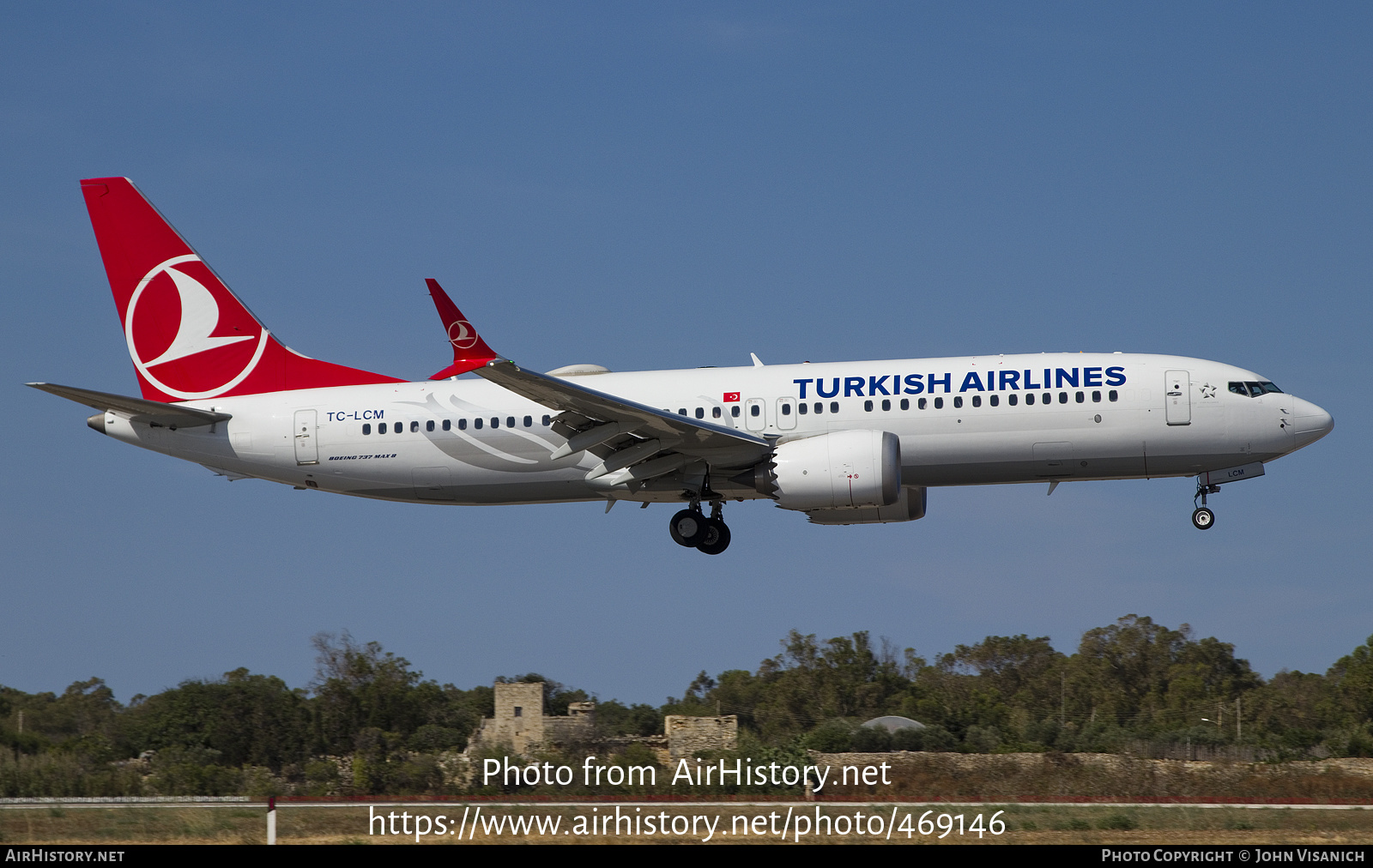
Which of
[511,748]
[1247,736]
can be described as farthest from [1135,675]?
[511,748]

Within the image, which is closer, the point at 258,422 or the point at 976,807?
the point at 976,807

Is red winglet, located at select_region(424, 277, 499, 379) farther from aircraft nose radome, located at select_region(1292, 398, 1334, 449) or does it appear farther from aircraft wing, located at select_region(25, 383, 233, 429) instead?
aircraft nose radome, located at select_region(1292, 398, 1334, 449)

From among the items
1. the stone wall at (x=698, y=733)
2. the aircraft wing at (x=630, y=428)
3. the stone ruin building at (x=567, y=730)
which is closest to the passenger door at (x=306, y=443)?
the aircraft wing at (x=630, y=428)

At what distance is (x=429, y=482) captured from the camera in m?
34.8

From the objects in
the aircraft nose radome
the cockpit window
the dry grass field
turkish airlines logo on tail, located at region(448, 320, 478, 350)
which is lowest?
the dry grass field

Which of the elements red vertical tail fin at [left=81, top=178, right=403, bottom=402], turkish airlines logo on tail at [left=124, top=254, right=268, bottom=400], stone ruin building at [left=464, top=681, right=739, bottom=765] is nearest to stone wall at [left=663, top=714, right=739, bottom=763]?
stone ruin building at [left=464, top=681, right=739, bottom=765]

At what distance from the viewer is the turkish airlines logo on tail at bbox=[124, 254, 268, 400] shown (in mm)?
37438

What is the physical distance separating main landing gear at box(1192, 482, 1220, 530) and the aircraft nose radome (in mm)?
1995

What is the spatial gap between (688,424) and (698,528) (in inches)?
156

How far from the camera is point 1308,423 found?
31984 mm

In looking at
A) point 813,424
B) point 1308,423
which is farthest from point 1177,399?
point 813,424

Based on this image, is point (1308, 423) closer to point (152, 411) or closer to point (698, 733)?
point (698, 733)

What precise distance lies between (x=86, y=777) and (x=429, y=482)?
9.68m
